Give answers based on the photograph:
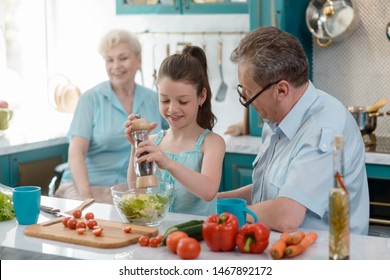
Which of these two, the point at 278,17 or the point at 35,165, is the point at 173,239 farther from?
the point at 35,165

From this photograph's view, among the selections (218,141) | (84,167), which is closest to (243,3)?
(84,167)

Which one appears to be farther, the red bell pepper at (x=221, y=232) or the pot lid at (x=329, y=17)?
the pot lid at (x=329, y=17)

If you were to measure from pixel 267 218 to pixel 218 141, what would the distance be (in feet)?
1.86

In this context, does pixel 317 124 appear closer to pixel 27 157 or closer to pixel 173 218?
pixel 173 218

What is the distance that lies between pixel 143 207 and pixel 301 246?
57cm

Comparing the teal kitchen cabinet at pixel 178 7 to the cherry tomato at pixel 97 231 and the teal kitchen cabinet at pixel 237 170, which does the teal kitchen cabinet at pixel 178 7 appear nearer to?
the teal kitchen cabinet at pixel 237 170

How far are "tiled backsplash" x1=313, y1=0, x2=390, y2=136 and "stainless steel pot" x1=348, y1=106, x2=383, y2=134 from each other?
36cm

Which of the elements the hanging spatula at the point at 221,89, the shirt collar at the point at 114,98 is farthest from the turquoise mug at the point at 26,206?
the hanging spatula at the point at 221,89

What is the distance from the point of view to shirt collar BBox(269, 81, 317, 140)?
2438 millimetres

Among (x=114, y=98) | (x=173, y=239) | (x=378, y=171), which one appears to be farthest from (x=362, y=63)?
(x=173, y=239)

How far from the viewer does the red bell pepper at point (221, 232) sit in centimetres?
192

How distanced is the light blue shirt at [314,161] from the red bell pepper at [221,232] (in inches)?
15.8

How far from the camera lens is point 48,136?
4.52 meters

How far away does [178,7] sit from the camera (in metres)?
4.52
